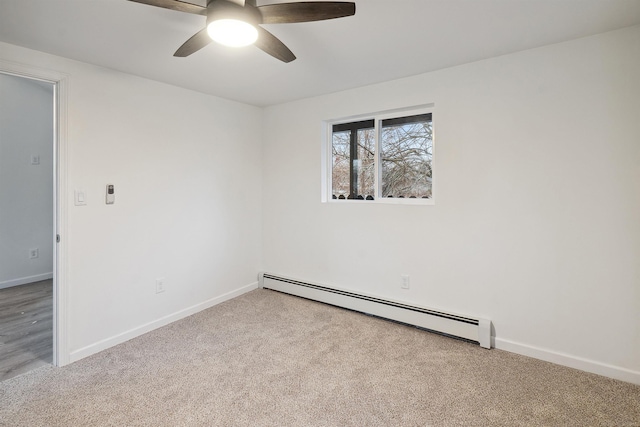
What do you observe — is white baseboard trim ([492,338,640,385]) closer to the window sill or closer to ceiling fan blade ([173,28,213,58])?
the window sill

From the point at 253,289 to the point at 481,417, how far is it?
2.83 m

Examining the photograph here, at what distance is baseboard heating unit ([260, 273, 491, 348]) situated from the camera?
2.57 metres

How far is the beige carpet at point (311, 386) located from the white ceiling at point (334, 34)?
2.27 m

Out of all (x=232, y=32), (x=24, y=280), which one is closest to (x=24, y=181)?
(x=24, y=280)

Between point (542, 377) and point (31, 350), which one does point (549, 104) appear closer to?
point (542, 377)

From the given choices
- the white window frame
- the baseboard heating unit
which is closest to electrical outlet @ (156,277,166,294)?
the baseboard heating unit

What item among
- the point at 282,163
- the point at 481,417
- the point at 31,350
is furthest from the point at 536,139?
the point at 31,350

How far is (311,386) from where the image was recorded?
2.05m

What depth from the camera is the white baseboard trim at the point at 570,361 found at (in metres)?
2.07

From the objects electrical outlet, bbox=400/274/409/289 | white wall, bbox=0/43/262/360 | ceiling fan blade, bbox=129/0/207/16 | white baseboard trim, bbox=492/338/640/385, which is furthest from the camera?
electrical outlet, bbox=400/274/409/289

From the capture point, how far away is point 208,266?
345 centimetres

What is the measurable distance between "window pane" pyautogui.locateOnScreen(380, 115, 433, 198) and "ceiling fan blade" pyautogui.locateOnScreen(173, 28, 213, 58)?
6.30ft

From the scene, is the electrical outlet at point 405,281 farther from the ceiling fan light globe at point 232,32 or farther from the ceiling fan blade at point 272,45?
the ceiling fan light globe at point 232,32

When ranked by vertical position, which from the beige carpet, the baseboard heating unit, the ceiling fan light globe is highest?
the ceiling fan light globe
